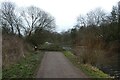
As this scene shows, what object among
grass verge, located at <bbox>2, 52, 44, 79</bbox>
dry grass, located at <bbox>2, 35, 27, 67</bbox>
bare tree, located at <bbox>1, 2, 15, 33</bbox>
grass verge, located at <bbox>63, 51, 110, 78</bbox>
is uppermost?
bare tree, located at <bbox>1, 2, 15, 33</bbox>

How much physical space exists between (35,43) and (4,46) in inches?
1476

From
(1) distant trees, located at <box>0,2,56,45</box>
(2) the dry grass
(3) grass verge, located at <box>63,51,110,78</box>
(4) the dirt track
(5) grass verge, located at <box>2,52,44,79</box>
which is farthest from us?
(1) distant trees, located at <box>0,2,56,45</box>

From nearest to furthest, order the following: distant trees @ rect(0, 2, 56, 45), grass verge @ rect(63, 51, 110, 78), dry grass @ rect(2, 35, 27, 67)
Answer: grass verge @ rect(63, 51, 110, 78), dry grass @ rect(2, 35, 27, 67), distant trees @ rect(0, 2, 56, 45)

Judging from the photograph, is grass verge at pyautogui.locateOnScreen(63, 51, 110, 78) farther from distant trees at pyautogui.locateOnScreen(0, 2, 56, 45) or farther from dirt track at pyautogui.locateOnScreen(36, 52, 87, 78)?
distant trees at pyautogui.locateOnScreen(0, 2, 56, 45)

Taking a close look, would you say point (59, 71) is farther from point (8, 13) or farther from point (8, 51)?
point (8, 13)

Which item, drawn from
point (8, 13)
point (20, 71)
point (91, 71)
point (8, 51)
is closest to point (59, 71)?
point (91, 71)

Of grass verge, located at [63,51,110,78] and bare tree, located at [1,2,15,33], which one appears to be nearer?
grass verge, located at [63,51,110,78]

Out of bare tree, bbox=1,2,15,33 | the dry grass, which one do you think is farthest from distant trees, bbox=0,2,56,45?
the dry grass

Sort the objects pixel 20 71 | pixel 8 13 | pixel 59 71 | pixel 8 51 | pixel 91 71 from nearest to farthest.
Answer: pixel 20 71 < pixel 59 71 < pixel 91 71 < pixel 8 51 < pixel 8 13

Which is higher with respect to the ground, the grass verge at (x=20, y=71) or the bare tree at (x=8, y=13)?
the bare tree at (x=8, y=13)

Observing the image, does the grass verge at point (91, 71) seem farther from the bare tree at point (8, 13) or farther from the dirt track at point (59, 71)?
the bare tree at point (8, 13)

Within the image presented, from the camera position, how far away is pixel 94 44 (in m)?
24.6

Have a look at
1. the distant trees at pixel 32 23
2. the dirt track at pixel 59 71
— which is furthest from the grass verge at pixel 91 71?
the distant trees at pixel 32 23

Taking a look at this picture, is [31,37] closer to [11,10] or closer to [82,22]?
[11,10]
